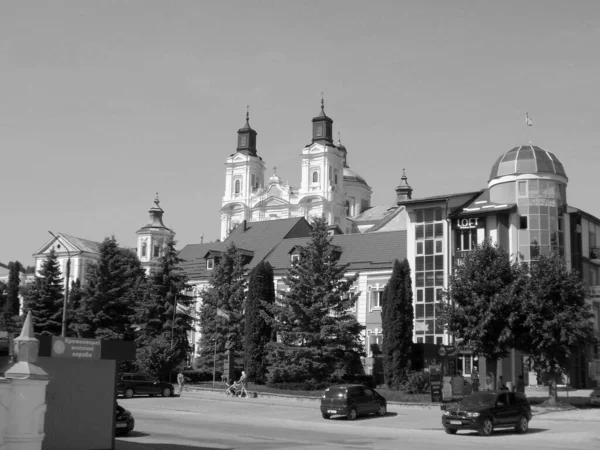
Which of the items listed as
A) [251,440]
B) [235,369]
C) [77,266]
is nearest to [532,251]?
[235,369]

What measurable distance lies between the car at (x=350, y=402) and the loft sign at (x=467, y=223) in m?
23.6

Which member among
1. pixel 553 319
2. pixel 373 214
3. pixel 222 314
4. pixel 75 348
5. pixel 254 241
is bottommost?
pixel 75 348

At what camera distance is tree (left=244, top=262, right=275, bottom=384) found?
47875 mm

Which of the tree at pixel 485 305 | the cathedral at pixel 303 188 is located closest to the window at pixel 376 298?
the tree at pixel 485 305

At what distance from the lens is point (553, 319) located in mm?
37062

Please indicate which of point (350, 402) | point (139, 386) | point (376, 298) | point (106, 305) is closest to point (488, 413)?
point (350, 402)

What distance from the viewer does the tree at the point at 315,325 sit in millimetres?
44875

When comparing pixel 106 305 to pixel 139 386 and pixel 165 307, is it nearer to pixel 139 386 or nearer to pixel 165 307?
pixel 165 307

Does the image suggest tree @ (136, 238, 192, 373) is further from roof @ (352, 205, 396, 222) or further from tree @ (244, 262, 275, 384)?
roof @ (352, 205, 396, 222)

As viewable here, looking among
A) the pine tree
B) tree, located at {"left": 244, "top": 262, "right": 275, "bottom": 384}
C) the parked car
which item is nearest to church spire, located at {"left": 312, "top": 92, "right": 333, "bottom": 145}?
the pine tree

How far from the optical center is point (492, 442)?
25.0 metres

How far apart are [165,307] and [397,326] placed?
1835cm

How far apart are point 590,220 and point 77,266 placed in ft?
295

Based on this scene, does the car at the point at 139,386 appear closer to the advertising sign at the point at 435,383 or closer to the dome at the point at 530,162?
the advertising sign at the point at 435,383
